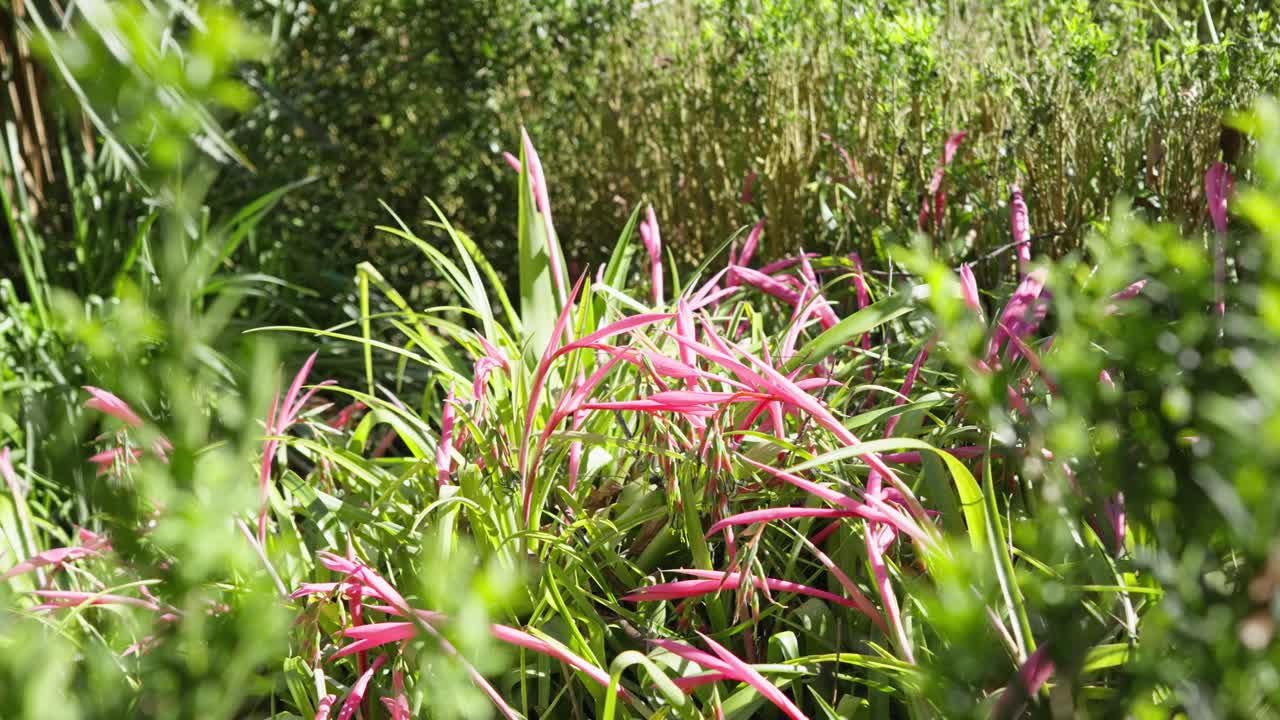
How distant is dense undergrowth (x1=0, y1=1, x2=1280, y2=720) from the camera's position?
0.37 metres

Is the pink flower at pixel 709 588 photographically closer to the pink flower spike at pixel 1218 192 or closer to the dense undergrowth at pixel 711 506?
the dense undergrowth at pixel 711 506

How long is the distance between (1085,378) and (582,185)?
262cm

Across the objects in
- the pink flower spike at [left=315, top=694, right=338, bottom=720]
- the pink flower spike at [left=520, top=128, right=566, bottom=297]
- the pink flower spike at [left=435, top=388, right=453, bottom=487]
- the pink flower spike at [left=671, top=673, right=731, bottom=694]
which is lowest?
the pink flower spike at [left=671, top=673, right=731, bottom=694]

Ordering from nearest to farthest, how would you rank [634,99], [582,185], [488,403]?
[488,403], [634,99], [582,185]

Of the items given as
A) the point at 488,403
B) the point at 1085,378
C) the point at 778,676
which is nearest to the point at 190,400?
the point at 1085,378

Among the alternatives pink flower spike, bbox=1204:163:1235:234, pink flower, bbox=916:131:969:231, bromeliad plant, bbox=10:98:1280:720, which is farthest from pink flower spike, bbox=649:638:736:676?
pink flower, bbox=916:131:969:231

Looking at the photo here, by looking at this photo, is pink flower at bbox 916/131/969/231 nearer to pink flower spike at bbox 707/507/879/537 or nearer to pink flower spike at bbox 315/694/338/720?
pink flower spike at bbox 707/507/879/537

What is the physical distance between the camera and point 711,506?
1.12 meters

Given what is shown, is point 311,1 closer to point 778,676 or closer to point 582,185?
point 582,185

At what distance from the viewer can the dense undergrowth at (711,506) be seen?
14.5 inches

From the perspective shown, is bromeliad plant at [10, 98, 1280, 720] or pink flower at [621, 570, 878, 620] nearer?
bromeliad plant at [10, 98, 1280, 720]

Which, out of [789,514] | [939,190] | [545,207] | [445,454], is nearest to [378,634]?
[445,454]

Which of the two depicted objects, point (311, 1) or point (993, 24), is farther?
point (311, 1)

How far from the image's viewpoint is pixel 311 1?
3416mm
